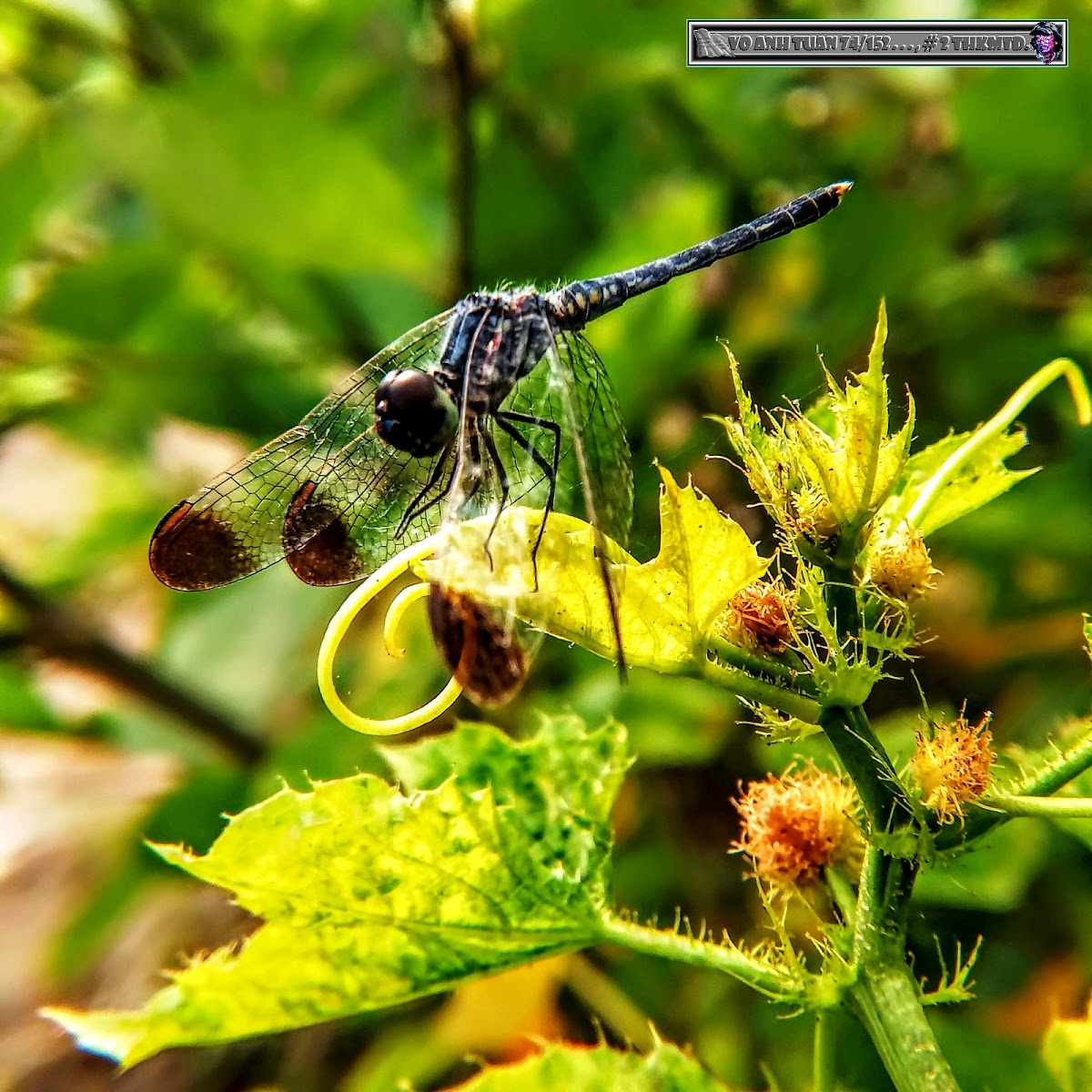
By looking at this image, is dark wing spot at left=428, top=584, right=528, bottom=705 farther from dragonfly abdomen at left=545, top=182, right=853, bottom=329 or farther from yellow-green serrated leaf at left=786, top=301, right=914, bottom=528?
dragonfly abdomen at left=545, top=182, right=853, bottom=329

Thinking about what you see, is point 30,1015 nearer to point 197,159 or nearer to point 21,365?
point 21,365

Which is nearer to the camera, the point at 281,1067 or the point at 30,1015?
the point at 281,1067

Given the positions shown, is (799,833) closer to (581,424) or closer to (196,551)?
(581,424)

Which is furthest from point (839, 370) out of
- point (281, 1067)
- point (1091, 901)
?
point (281, 1067)

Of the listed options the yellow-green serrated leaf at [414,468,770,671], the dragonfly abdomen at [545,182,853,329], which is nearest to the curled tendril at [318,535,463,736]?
the yellow-green serrated leaf at [414,468,770,671]

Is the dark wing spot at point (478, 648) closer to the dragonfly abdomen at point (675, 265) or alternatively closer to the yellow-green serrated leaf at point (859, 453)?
the yellow-green serrated leaf at point (859, 453)

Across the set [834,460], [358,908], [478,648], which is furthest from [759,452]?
[358,908]
